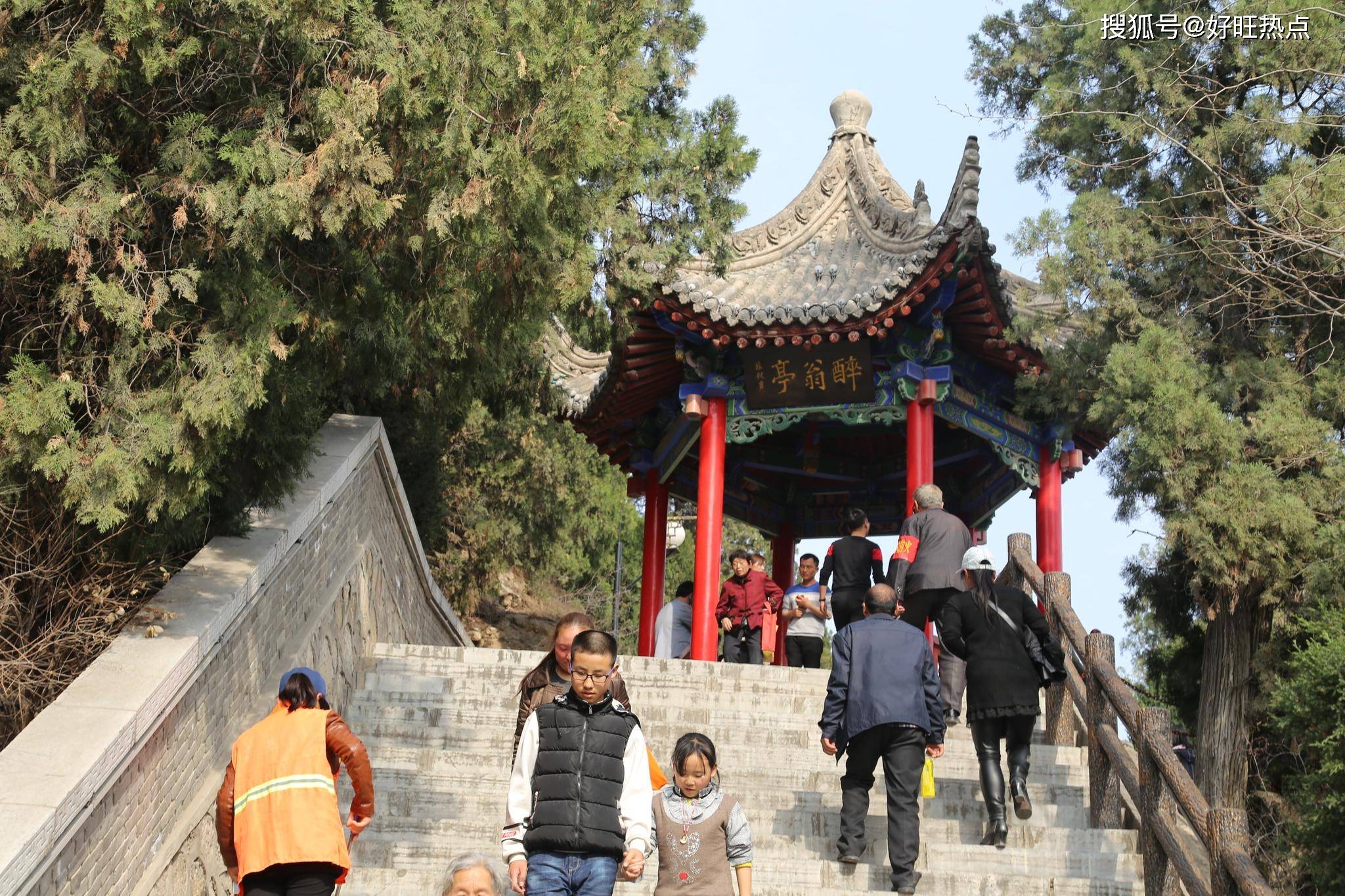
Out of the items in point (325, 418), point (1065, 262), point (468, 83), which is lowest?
point (325, 418)

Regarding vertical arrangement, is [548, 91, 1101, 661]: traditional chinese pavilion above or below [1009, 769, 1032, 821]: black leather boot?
above

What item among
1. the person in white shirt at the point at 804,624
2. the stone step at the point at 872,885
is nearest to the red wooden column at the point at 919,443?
the person in white shirt at the point at 804,624

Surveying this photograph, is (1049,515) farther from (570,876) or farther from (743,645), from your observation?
(570,876)

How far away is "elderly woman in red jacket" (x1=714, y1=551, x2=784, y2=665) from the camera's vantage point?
998 centimetres

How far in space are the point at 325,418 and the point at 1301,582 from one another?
6109 mm

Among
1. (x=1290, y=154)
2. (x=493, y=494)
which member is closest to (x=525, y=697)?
(x=1290, y=154)

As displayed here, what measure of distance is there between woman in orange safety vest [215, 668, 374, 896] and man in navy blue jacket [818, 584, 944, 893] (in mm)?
2279

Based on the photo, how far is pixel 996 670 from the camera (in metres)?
6.73

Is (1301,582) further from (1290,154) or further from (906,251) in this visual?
(906,251)

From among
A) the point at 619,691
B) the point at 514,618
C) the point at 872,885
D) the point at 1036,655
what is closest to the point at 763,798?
the point at 872,885

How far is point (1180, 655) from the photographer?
12023 mm

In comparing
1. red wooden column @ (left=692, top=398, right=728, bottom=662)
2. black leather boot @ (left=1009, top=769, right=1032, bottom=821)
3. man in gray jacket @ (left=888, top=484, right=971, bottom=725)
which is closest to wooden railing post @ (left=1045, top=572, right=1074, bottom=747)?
man in gray jacket @ (left=888, top=484, right=971, bottom=725)

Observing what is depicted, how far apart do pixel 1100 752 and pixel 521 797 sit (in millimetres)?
3594

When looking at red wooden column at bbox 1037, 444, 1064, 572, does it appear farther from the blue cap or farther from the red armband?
the blue cap
